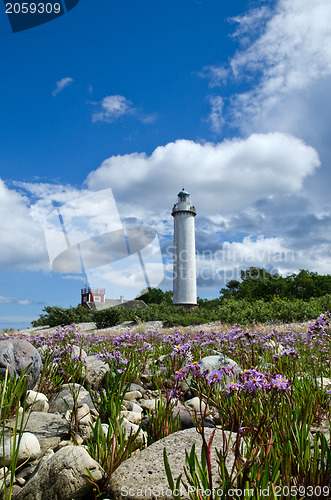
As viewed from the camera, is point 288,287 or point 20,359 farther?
point 288,287

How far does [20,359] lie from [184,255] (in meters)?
28.1

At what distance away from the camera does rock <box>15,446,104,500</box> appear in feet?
7.81

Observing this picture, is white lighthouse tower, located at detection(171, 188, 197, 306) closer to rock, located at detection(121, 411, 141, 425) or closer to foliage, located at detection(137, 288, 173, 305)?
foliage, located at detection(137, 288, 173, 305)

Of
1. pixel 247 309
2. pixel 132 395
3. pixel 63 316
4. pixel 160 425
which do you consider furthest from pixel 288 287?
pixel 160 425

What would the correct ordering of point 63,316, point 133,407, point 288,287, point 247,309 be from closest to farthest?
1. point 133,407
2. point 247,309
3. point 63,316
4. point 288,287

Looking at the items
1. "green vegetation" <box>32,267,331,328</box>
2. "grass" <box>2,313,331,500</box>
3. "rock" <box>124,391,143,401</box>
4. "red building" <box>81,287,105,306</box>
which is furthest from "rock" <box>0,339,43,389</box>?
"red building" <box>81,287,105,306</box>

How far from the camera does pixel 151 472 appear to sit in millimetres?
2406

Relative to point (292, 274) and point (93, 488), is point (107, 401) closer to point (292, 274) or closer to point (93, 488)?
point (93, 488)

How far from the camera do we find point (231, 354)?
6184 mm

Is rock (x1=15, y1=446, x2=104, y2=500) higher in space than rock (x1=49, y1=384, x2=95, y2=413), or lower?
lower

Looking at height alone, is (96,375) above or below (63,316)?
below

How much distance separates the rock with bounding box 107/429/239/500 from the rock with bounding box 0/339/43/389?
2365 mm

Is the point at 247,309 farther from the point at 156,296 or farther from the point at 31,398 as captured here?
the point at 156,296

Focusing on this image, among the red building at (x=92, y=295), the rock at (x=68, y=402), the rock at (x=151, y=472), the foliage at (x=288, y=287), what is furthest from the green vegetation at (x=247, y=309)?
the red building at (x=92, y=295)
